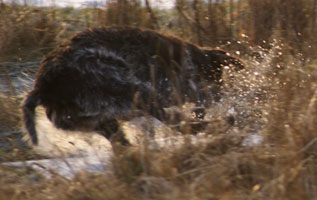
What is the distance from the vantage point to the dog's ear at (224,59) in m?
4.77

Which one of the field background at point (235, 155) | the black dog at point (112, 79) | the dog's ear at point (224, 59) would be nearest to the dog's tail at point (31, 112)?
the black dog at point (112, 79)

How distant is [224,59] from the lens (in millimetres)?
4793

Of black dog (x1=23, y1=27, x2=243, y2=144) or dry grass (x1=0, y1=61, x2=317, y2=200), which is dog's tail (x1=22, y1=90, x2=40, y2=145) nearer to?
black dog (x1=23, y1=27, x2=243, y2=144)

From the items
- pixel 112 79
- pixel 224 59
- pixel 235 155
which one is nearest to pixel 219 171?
A: pixel 235 155

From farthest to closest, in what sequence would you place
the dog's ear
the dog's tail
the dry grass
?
the dog's ear, the dog's tail, the dry grass

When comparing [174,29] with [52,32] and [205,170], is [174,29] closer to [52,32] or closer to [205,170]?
[52,32]

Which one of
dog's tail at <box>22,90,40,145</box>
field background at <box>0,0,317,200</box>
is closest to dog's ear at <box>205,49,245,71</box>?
field background at <box>0,0,317,200</box>

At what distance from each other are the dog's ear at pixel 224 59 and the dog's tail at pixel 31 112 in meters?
1.59

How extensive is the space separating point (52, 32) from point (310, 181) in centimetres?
438

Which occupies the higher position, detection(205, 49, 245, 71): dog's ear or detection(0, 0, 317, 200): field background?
detection(205, 49, 245, 71): dog's ear

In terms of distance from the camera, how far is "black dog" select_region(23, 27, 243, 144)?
3.97 metres

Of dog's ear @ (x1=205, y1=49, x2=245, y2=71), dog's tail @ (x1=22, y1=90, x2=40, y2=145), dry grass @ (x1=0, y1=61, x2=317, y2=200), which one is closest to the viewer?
dry grass @ (x1=0, y1=61, x2=317, y2=200)

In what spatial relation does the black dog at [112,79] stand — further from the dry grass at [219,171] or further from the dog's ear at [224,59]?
the dry grass at [219,171]

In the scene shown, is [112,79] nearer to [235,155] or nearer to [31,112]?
[31,112]
